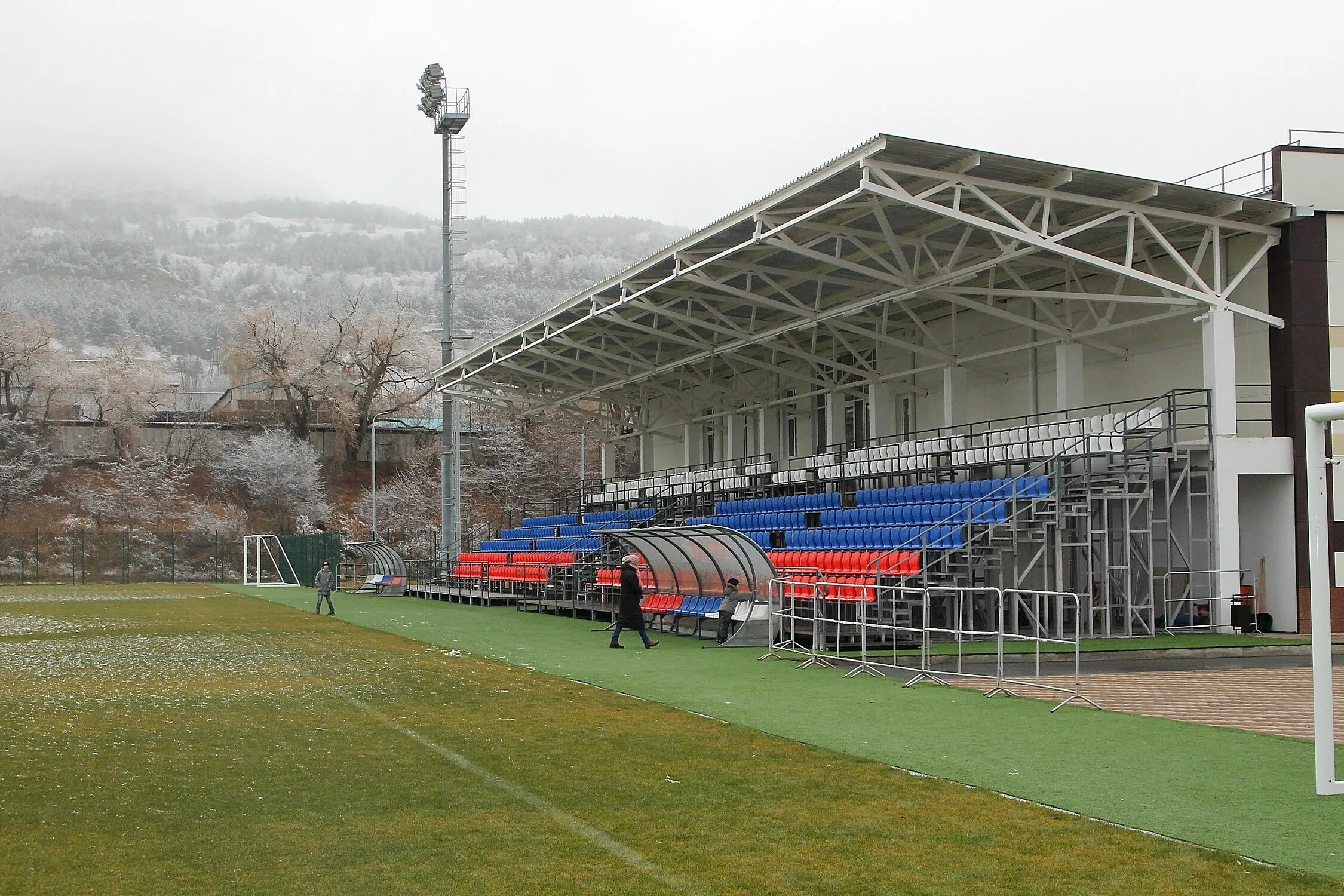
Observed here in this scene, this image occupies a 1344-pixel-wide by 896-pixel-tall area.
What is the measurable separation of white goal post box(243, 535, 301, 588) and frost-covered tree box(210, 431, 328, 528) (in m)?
11.0

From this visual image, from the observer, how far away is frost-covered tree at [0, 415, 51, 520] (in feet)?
246

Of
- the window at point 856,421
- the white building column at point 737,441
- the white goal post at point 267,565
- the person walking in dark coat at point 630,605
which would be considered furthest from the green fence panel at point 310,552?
the person walking in dark coat at point 630,605

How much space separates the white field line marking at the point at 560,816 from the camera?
21.0 ft

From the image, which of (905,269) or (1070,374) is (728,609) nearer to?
(905,269)

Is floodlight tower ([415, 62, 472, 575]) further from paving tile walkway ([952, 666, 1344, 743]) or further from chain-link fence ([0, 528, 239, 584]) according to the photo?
paving tile walkway ([952, 666, 1344, 743])

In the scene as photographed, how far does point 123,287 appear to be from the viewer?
187500 millimetres

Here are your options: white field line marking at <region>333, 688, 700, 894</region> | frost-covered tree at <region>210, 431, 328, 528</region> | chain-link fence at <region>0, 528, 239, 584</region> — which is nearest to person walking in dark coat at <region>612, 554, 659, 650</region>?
white field line marking at <region>333, 688, 700, 894</region>

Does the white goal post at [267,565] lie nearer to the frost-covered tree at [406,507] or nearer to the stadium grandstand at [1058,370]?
the frost-covered tree at [406,507]

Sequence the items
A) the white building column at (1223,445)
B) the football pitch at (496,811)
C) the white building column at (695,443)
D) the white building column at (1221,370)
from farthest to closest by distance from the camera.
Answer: the white building column at (695,443), the white building column at (1221,370), the white building column at (1223,445), the football pitch at (496,811)

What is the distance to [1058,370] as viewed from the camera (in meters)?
28.2

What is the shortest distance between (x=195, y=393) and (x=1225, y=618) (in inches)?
3684

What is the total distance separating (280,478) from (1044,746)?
7328 centimetres

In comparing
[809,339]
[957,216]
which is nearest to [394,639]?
[957,216]

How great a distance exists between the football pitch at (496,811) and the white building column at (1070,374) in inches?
661
